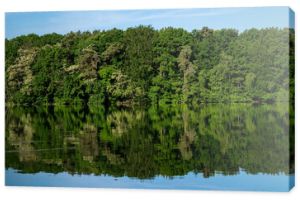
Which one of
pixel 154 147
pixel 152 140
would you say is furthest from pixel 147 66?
pixel 154 147

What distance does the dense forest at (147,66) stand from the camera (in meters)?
11.1

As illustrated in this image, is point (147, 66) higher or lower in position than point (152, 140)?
higher

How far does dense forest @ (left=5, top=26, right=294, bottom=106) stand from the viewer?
11.1m

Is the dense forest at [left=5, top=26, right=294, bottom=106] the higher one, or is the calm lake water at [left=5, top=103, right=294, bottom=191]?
the dense forest at [left=5, top=26, right=294, bottom=106]

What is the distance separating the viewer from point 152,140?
11.7 m

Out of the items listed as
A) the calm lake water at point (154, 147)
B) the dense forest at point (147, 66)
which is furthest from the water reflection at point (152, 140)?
the dense forest at point (147, 66)

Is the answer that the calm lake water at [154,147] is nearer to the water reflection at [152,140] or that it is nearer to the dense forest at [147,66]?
the water reflection at [152,140]

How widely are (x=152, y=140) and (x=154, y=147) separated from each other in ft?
0.63

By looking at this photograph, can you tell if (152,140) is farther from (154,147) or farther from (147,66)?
(147,66)

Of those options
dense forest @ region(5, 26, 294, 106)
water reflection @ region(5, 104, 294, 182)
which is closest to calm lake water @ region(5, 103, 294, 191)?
water reflection @ region(5, 104, 294, 182)

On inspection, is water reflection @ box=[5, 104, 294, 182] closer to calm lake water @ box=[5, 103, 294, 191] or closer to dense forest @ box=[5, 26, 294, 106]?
calm lake water @ box=[5, 103, 294, 191]

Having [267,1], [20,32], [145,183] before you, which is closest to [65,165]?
[145,183]

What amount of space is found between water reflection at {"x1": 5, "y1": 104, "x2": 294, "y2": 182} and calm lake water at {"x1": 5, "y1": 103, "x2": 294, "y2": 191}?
1cm

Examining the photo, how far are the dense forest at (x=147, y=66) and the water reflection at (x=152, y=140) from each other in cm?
20
